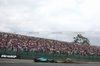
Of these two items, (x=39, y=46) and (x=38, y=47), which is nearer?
(x=38, y=47)

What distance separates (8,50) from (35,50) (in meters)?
6.79

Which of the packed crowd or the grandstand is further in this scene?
the packed crowd

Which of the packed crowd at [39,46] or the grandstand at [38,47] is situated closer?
the grandstand at [38,47]

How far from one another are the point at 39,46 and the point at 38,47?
1.73 ft

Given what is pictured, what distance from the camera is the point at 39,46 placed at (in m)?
33.0

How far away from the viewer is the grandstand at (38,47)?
28.1 metres

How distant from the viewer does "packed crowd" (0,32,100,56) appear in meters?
28.4

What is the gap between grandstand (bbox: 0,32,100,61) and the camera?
92.3 feet

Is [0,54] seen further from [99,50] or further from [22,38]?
[99,50]

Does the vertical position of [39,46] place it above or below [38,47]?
above

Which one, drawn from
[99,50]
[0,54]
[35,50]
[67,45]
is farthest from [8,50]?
[99,50]

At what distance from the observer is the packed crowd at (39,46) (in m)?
28.4

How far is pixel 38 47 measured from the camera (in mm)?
32594

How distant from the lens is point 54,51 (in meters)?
34.3
